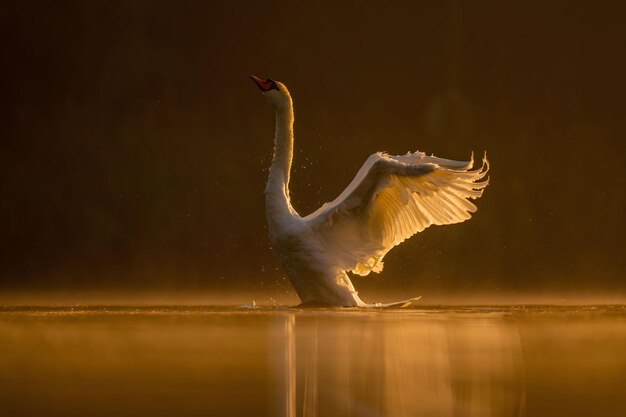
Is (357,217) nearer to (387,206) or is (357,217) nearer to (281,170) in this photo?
(387,206)

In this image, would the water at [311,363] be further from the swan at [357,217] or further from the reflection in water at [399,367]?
the swan at [357,217]

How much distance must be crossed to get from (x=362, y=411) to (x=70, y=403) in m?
0.90

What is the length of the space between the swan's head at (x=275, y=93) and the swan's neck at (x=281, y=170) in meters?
0.04

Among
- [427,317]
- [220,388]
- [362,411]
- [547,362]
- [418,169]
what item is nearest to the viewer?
[362,411]

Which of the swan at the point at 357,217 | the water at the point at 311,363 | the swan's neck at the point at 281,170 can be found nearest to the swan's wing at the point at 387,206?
the swan at the point at 357,217

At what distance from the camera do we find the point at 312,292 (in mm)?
8078

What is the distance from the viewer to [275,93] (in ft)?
28.4

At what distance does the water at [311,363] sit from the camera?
4.04 meters

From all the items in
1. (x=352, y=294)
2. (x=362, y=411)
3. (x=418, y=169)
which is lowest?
(x=362, y=411)

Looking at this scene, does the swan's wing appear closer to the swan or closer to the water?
the swan

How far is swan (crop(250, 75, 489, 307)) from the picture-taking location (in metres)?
7.79

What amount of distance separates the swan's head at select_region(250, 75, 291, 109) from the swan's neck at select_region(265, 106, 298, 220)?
4 centimetres

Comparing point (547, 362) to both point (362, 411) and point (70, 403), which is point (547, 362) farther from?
point (70, 403)

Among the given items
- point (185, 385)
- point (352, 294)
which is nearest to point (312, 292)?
point (352, 294)
